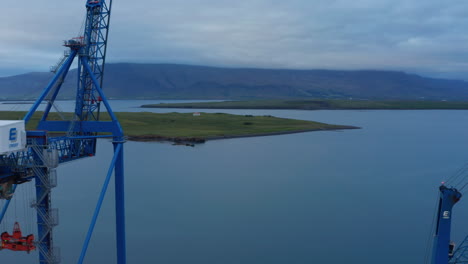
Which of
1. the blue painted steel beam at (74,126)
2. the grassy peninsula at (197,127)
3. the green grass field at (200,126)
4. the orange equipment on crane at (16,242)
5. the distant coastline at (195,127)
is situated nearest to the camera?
the orange equipment on crane at (16,242)

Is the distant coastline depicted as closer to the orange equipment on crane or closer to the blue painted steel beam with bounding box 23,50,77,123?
the blue painted steel beam with bounding box 23,50,77,123

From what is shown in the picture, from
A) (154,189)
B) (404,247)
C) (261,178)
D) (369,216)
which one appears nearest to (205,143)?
(261,178)

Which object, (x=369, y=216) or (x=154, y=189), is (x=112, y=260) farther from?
(x=369, y=216)

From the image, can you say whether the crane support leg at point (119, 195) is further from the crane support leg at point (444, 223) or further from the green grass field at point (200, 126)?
the green grass field at point (200, 126)

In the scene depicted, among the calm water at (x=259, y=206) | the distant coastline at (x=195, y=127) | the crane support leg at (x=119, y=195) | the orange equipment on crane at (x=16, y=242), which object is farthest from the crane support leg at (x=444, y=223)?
the distant coastline at (x=195, y=127)

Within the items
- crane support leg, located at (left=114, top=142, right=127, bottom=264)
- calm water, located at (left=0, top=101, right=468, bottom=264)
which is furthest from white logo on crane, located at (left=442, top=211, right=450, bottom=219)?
crane support leg, located at (left=114, top=142, right=127, bottom=264)

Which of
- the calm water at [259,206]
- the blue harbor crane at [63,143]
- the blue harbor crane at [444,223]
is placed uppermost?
the blue harbor crane at [63,143]
